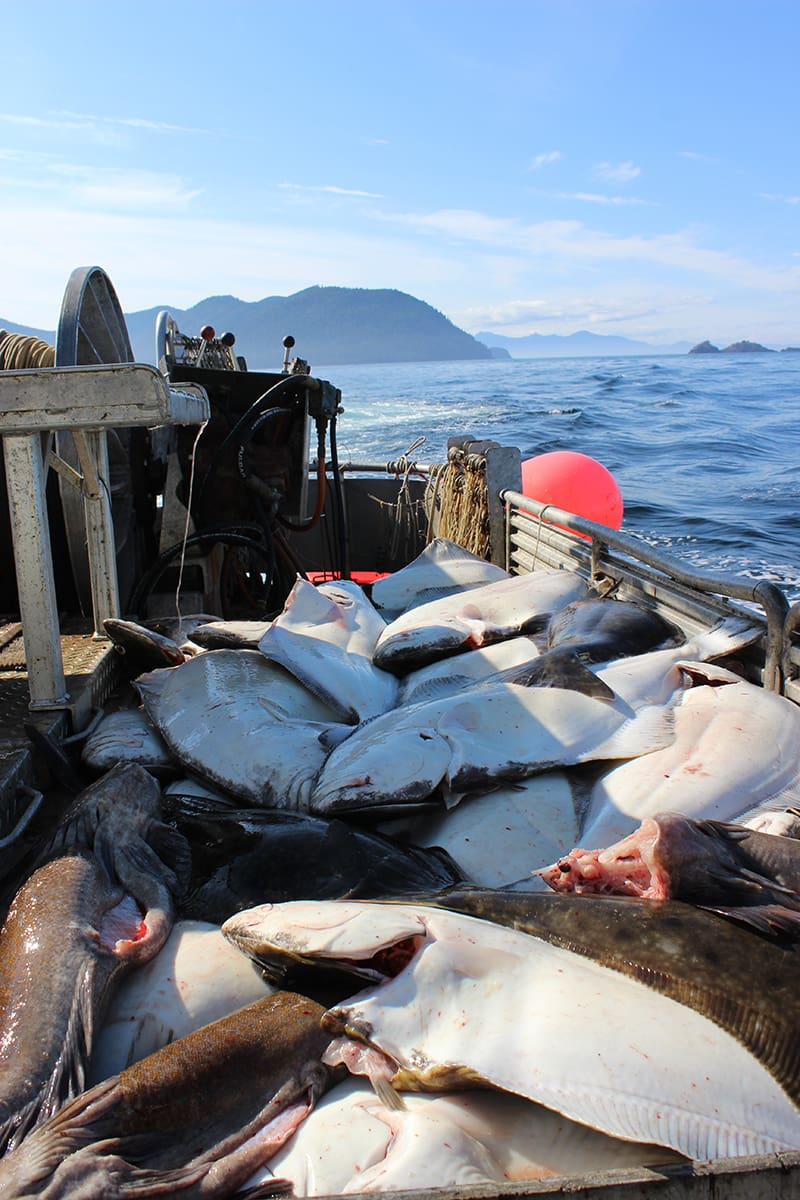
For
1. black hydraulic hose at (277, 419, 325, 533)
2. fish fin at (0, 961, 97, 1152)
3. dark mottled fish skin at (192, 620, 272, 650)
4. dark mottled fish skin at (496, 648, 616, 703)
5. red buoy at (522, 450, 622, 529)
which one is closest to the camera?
fish fin at (0, 961, 97, 1152)

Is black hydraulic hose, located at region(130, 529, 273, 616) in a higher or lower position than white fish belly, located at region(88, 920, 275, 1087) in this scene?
higher

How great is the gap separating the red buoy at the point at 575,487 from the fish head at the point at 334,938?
23.6ft

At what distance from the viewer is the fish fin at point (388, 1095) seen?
1.81 metres

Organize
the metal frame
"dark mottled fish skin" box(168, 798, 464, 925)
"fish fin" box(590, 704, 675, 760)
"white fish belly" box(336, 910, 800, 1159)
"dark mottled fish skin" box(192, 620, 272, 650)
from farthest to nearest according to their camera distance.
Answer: "dark mottled fish skin" box(192, 620, 272, 650)
the metal frame
"fish fin" box(590, 704, 675, 760)
"dark mottled fish skin" box(168, 798, 464, 925)
"white fish belly" box(336, 910, 800, 1159)

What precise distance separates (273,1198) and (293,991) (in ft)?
1.77

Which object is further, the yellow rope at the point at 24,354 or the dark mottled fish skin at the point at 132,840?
the yellow rope at the point at 24,354

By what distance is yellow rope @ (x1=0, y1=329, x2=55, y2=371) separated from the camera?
580cm

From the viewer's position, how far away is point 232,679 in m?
3.78

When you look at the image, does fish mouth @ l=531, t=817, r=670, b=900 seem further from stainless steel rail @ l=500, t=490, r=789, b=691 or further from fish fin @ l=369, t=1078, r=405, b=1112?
stainless steel rail @ l=500, t=490, r=789, b=691

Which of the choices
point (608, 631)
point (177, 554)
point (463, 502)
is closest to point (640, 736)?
point (608, 631)

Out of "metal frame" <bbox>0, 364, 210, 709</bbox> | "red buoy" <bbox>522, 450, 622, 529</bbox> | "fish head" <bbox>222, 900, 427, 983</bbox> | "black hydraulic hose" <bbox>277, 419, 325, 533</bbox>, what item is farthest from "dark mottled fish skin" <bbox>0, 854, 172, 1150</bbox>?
"red buoy" <bbox>522, 450, 622, 529</bbox>

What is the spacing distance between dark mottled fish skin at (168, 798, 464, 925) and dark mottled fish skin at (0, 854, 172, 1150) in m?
0.23

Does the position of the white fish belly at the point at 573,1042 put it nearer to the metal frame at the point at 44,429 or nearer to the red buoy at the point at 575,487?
the metal frame at the point at 44,429

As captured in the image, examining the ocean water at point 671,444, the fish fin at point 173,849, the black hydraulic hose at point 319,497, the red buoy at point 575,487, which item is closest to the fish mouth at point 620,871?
the fish fin at point 173,849
